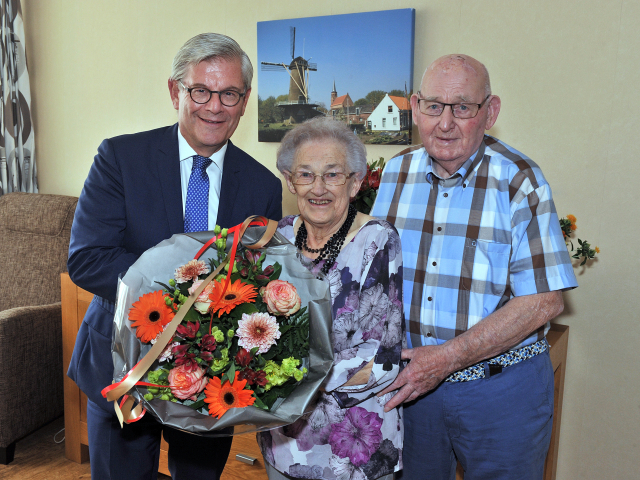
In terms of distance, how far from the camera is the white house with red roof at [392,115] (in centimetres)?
243

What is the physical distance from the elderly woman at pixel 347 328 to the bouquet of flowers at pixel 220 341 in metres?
0.14

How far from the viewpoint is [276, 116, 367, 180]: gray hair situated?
4.66ft

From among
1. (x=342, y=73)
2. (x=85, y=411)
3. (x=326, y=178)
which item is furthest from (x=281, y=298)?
(x=85, y=411)

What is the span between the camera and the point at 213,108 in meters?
1.48

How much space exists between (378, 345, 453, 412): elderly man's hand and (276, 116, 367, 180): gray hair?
1.72 feet

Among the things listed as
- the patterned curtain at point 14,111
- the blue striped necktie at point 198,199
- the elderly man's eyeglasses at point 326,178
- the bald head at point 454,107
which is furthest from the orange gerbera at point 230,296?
the patterned curtain at point 14,111

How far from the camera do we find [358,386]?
1.29 m

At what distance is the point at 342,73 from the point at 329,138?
49.7 inches

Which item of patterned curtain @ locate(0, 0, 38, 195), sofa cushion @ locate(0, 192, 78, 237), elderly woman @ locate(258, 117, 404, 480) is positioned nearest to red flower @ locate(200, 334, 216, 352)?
elderly woman @ locate(258, 117, 404, 480)

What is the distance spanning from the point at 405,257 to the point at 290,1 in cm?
173

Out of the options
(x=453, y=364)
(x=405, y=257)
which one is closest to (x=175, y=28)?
(x=405, y=257)

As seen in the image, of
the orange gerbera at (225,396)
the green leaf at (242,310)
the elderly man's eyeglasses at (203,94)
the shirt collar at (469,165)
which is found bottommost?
the orange gerbera at (225,396)

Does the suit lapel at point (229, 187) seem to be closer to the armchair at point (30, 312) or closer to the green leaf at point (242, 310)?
the green leaf at point (242, 310)

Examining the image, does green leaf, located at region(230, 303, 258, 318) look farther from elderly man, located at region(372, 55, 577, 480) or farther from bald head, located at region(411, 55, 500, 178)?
bald head, located at region(411, 55, 500, 178)
